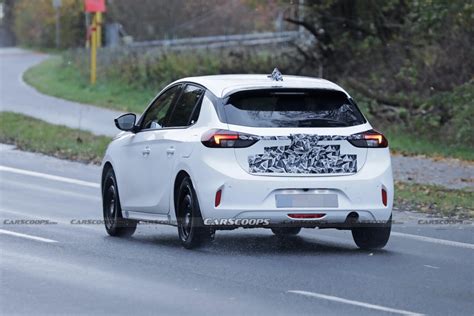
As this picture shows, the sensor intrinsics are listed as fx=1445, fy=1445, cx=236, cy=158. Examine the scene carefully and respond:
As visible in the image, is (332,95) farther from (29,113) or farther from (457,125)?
(29,113)

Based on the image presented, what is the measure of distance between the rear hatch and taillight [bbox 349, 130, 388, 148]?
0.05 metres

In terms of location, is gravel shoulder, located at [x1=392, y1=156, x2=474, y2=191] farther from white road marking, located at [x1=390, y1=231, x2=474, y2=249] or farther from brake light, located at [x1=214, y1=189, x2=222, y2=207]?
brake light, located at [x1=214, y1=189, x2=222, y2=207]

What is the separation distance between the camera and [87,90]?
137 ft

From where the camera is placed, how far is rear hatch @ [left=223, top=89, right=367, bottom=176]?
41.3 feet

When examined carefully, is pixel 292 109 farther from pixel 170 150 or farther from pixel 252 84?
pixel 170 150

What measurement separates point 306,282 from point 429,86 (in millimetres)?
19390

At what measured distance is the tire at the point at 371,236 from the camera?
13281 mm

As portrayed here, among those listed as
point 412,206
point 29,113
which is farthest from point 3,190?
point 29,113

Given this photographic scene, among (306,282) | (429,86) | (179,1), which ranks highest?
(306,282)

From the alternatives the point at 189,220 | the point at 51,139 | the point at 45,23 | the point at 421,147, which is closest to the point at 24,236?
the point at 189,220

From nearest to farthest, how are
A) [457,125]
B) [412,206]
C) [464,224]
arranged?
[464,224] → [412,206] → [457,125]

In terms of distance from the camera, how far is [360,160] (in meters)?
12.9

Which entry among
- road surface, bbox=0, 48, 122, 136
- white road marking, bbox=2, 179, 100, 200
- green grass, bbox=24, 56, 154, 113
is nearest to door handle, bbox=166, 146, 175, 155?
white road marking, bbox=2, 179, 100, 200

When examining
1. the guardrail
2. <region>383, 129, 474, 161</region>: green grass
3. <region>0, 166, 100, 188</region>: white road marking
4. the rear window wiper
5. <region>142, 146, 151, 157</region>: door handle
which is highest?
the rear window wiper
